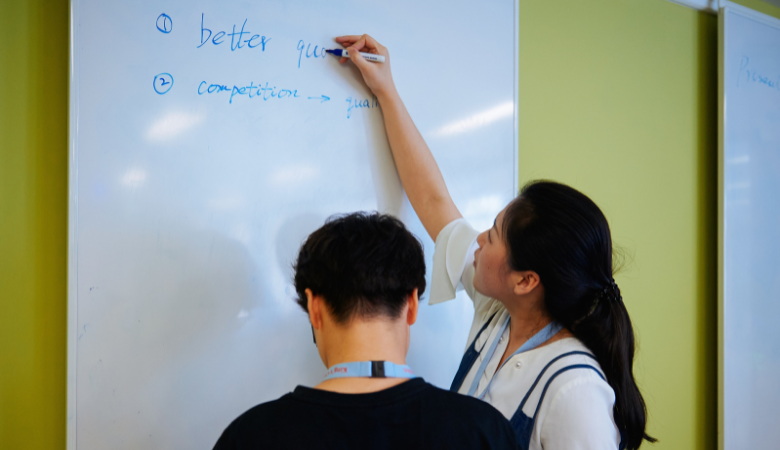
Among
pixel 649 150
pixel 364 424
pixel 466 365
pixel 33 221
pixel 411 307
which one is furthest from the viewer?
pixel 649 150

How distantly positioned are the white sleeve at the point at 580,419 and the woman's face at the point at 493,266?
0.23 metres

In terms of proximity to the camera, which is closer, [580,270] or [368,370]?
[368,370]

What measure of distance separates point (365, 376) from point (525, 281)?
0.41m

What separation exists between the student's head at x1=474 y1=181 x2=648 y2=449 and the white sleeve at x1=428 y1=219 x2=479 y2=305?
0.14 metres

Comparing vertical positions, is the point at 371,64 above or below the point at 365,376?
above

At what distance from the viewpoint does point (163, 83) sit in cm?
94

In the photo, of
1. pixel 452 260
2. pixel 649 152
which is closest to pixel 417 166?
pixel 452 260

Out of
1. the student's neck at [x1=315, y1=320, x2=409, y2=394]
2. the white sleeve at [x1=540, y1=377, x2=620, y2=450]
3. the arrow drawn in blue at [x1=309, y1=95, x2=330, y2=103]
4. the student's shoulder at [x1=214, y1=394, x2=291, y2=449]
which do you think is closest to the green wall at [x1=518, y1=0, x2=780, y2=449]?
the arrow drawn in blue at [x1=309, y1=95, x2=330, y2=103]

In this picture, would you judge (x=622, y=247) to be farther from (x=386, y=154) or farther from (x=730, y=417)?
(x=386, y=154)

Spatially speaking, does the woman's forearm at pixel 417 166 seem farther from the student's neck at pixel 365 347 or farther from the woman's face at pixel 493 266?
the student's neck at pixel 365 347

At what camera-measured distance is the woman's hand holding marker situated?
1.10 meters

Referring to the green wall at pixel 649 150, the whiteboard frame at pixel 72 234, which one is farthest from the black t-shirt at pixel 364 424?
the green wall at pixel 649 150

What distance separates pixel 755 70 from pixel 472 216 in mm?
1313

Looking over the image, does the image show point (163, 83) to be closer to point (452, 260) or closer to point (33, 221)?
point (33, 221)
